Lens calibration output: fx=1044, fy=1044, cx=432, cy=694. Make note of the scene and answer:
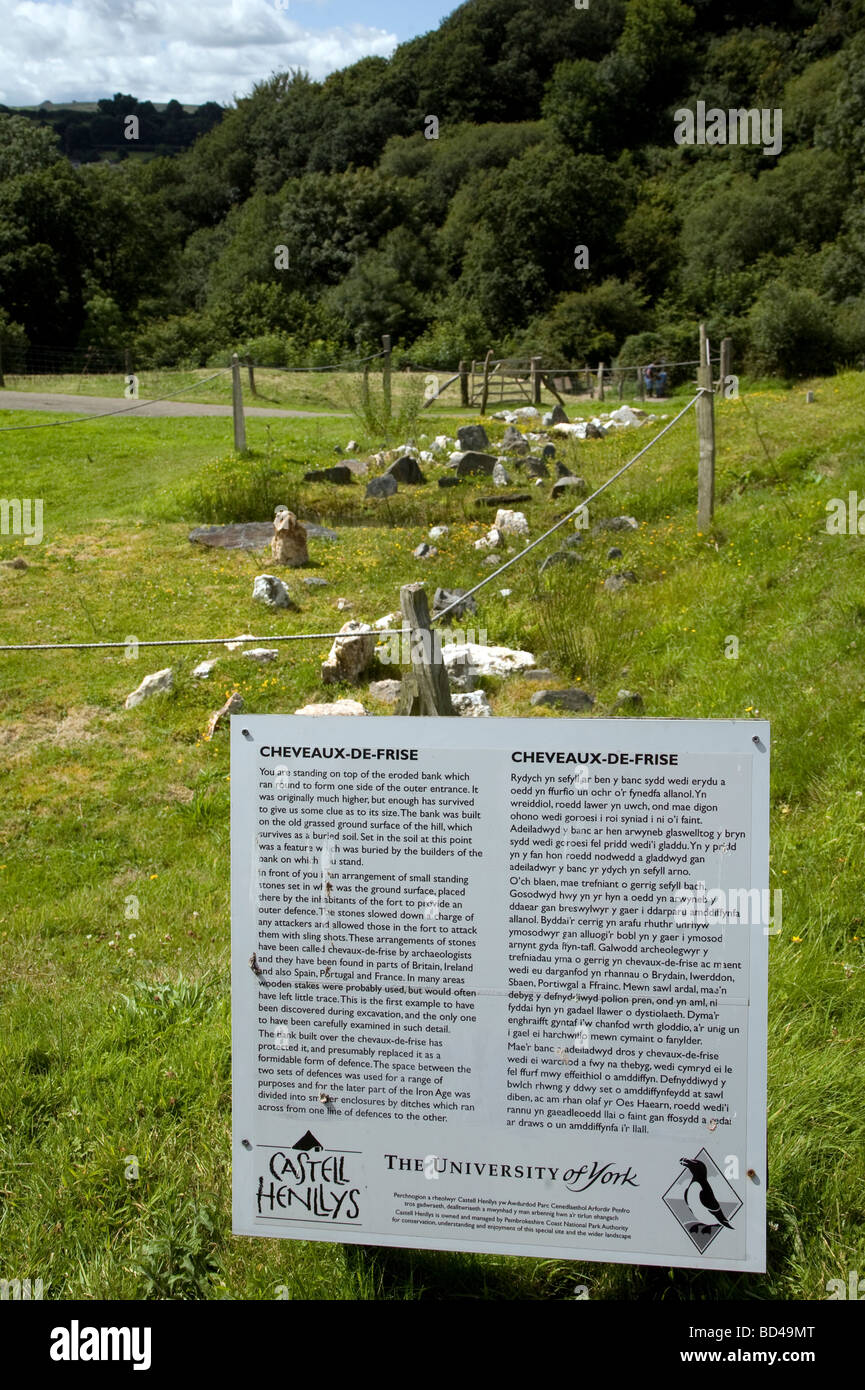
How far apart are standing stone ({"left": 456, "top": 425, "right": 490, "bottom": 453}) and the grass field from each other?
296 cm

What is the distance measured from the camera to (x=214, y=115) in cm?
12238

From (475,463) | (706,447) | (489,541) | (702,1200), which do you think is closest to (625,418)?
(475,463)

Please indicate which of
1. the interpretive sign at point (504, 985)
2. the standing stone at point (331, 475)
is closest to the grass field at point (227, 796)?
the interpretive sign at point (504, 985)

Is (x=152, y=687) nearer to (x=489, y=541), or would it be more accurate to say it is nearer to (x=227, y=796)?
(x=227, y=796)

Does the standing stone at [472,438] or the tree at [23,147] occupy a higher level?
the tree at [23,147]

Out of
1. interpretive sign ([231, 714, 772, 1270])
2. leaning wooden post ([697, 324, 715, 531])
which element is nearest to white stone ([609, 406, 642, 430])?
leaning wooden post ([697, 324, 715, 531])

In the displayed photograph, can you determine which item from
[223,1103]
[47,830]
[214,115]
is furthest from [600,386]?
[214,115]

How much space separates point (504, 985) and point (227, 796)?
15.1 feet

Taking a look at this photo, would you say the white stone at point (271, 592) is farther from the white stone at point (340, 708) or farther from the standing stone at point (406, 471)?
the standing stone at point (406, 471)

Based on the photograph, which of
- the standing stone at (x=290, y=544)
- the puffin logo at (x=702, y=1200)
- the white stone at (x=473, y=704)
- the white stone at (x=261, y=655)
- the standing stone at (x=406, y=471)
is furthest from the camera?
the standing stone at (x=406, y=471)

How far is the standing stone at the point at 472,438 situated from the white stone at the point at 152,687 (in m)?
11.2

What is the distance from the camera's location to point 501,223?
50.3 meters

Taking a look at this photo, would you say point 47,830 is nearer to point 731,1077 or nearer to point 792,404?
point 731,1077

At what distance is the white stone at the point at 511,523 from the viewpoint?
13438 mm
